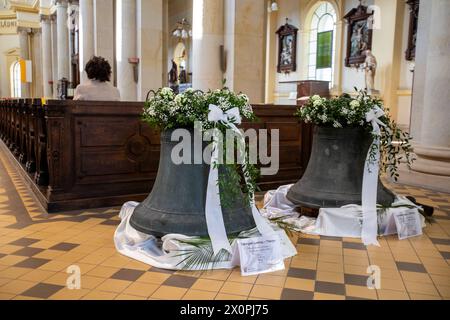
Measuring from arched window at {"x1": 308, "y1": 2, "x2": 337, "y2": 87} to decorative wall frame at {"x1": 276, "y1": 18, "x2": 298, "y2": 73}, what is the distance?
69 centimetres

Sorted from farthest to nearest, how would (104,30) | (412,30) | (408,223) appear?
(412,30) < (104,30) < (408,223)

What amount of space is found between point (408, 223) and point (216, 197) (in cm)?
190

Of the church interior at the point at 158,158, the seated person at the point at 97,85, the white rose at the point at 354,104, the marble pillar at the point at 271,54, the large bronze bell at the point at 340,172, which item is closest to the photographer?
the church interior at the point at 158,158

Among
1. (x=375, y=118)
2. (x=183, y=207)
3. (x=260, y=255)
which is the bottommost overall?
(x=260, y=255)

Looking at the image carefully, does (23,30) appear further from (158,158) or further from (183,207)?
(183,207)

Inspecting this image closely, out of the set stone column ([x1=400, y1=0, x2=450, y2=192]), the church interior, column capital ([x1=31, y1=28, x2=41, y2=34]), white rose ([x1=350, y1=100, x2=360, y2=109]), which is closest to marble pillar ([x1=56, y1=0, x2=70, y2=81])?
the church interior

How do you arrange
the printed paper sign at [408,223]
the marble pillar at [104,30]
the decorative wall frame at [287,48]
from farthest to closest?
the decorative wall frame at [287,48] < the marble pillar at [104,30] < the printed paper sign at [408,223]

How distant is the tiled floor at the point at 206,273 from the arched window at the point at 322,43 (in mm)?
12564

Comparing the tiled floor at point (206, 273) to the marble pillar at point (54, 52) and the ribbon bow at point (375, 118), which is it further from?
the marble pillar at point (54, 52)

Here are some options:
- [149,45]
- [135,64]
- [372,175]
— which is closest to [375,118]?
[372,175]

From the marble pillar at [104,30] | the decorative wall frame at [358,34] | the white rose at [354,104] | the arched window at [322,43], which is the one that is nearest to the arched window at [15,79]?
the marble pillar at [104,30]

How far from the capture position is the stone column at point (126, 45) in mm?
10680

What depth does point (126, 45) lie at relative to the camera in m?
10.7
